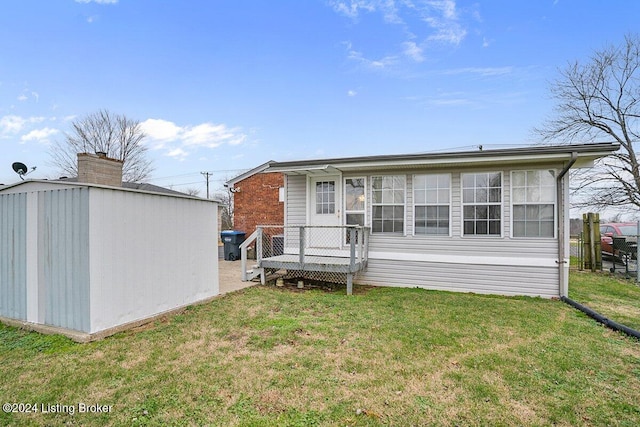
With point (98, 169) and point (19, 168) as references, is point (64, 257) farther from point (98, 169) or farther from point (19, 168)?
point (19, 168)

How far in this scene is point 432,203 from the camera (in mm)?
7078

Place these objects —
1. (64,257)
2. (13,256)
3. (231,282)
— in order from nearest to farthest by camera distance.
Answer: (64,257), (13,256), (231,282)

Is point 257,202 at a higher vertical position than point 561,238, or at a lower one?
higher

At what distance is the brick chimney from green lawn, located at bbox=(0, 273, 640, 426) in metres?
2.31

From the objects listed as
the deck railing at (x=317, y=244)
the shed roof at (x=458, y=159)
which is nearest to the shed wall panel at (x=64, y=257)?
the deck railing at (x=317, y=244)

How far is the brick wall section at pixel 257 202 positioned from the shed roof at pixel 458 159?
20.8 feet

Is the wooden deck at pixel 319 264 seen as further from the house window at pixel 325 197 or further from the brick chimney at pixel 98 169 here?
the brick chimney at pixel 98 169

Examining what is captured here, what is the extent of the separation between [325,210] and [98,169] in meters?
4.99

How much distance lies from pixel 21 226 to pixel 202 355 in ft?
11.5

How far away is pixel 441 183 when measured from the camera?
23.1 feet

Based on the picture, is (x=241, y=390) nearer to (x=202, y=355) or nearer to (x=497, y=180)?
(x=202, y=355)

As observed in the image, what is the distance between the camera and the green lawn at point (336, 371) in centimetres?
234

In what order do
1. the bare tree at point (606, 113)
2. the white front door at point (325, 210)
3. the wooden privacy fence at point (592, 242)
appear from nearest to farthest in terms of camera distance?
the white front door at point (325, 210), the wooden privacy fence at point (592, 242), the bare tree at point (606, 113)

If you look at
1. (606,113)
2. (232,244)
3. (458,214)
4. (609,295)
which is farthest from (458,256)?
(606,113)
